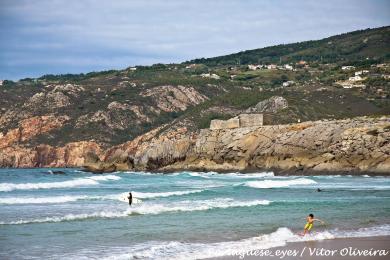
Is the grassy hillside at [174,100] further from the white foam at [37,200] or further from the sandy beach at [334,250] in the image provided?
the sandy beach at [334,250]

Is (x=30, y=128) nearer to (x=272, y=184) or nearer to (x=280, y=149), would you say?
(x=280, y=149)

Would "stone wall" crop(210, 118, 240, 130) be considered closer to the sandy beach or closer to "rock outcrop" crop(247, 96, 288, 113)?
"rock outcrop" crop(247, 96, 288, 113)

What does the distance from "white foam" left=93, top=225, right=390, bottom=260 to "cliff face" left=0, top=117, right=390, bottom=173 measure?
128 ft

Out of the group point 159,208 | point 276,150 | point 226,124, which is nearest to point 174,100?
point 226,124

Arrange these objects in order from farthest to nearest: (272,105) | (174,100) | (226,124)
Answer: (174,100), (272,105), (226,124)

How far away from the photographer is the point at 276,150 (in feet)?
234

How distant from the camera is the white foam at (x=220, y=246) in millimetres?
18250

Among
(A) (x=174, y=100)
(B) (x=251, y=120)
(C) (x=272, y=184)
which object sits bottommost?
(C) (x=272, y=184)

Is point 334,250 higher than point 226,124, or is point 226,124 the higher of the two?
point 226,124

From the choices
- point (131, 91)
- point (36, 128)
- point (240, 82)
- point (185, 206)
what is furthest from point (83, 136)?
point (185, 206)

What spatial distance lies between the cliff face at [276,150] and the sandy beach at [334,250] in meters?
40.8

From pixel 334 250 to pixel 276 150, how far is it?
2078 inches

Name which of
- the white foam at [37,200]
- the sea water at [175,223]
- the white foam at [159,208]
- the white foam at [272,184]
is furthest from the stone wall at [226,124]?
the white foam at [37,200]

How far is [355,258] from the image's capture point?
56.5 feet
